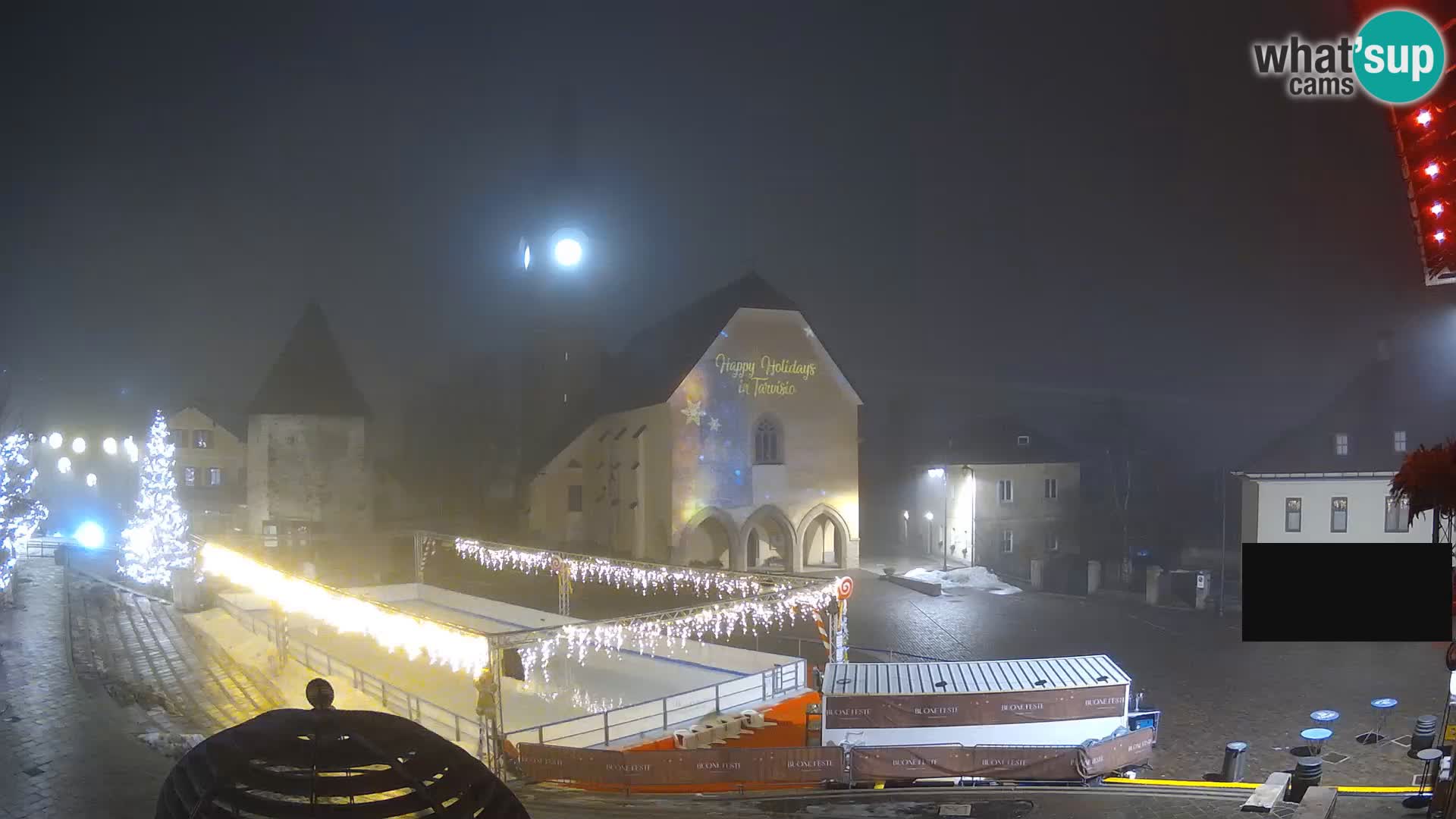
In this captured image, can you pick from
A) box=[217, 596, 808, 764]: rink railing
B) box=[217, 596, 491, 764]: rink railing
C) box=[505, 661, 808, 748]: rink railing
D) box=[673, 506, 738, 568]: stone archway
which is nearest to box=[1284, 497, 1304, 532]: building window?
box=[673, 506, 738, 568]: stone archway

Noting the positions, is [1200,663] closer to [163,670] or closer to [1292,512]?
[1292,512]

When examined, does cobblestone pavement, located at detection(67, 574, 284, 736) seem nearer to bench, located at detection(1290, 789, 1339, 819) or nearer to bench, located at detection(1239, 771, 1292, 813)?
bench, located at detection(1239, 771, 1292, 813)

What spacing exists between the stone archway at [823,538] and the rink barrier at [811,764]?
20.9 meters

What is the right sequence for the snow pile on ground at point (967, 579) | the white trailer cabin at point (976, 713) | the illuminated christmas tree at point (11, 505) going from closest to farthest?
1. the white trailer cabin at point (976, 713)
2. the illuminated christmas tree at point (11, 505)
3. the snow pile on ground at point (967, 579)

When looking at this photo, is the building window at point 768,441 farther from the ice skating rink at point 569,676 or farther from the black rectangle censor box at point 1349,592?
the black rectangle censor box at point 1349,592

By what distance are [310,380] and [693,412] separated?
18563 millimetres

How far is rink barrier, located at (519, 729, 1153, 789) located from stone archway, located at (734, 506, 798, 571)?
19.9 meters

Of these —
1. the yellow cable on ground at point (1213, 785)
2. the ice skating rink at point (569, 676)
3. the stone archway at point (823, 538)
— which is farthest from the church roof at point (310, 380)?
the yellow cable on ground at point (1213, 785)

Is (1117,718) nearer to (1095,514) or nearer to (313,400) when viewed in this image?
(313,400)

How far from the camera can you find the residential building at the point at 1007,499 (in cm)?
3647

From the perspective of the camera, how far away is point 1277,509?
28.2 metres

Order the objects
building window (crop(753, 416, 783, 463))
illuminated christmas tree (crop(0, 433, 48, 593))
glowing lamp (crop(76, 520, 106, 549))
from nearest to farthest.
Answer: illuminated christmas tree (crop(0, 433, 48, 593))
building window (crop(753, 416, 783, 463))
glowing lamp (crop(76, 520, 106, 549))

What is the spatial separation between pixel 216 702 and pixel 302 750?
16.3 metres

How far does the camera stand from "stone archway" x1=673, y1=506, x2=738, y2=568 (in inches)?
1256
